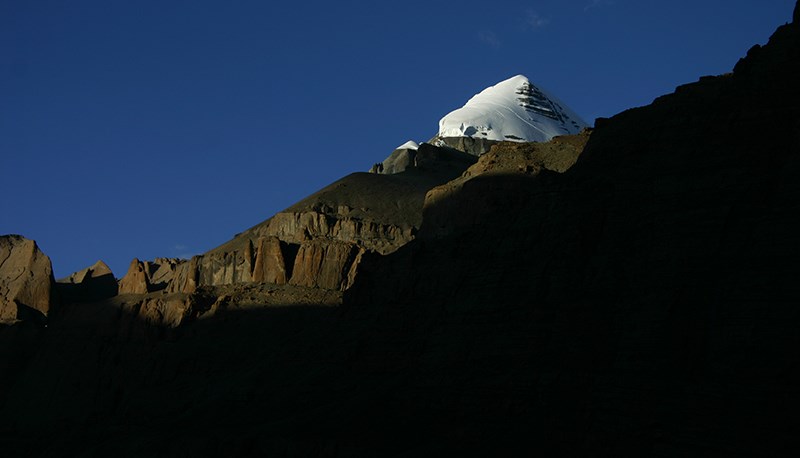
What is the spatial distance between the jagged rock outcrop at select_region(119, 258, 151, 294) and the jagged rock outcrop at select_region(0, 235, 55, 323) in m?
11.6

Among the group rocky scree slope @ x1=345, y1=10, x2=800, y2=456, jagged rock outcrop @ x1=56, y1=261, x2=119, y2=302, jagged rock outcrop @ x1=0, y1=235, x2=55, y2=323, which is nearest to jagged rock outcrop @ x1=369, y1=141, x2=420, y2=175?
jagged rock outcrop @ x1=56, y1=261, x2=119, y2=302

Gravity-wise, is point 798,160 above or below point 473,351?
above

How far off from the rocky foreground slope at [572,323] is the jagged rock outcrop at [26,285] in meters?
50.1

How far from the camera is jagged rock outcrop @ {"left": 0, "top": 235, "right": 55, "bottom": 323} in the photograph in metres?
145

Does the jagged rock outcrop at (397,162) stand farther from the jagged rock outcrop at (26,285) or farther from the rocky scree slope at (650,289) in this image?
the rocky scree slope at (650,289)

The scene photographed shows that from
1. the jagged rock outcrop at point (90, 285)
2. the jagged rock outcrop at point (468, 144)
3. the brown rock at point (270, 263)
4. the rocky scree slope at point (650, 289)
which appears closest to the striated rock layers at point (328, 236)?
the brown rock at point (270, 263)

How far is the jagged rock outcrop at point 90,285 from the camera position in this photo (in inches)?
6186

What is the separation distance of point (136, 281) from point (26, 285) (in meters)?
18.0

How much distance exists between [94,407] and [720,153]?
3036 inches

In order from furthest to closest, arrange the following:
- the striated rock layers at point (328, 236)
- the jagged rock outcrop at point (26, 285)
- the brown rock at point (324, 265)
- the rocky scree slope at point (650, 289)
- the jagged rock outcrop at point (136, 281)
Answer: the jagged rock outcrop at point (26, 285) → the jagged rock outcrop at point (136, 281) → the striated rock layers at point (328, 236) → the brown rock at point (324, 265) → the rocky scree slope at point (650, 289)

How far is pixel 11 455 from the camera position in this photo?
10862 cm

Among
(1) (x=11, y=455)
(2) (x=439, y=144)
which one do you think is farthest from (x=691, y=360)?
(2) (x=439, y=144)

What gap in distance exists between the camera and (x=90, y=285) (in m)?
164

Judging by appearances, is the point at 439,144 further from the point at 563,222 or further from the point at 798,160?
the point at 798,160
